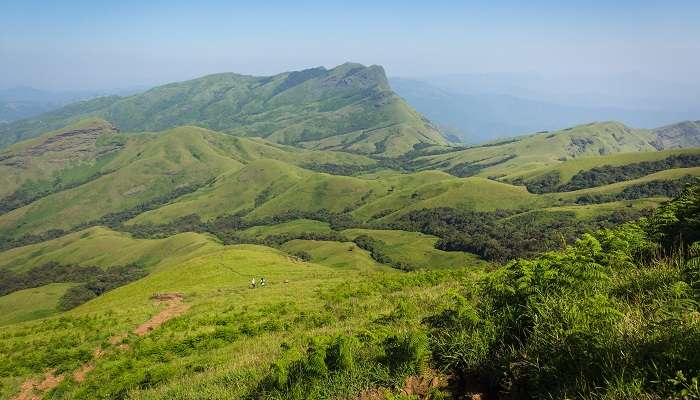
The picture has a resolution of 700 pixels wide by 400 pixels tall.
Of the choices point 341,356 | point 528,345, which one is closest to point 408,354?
point 341,356

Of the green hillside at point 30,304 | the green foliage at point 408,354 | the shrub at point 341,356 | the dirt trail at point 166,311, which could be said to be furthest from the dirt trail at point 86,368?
the green hillside at point 30,304

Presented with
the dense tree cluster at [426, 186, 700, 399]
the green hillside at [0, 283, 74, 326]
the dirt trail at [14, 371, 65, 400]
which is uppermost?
the dense tree cluster at [426, 186, 700, 399]

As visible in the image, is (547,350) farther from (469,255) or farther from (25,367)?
(469,255)

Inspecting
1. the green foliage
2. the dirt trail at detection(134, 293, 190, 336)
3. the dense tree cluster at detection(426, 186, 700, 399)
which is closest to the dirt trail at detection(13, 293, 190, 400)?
the dirt trail at detection(134, 293, 190, 336)

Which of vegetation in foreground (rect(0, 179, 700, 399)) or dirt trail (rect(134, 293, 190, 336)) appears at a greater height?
vegetation in foreground (rect(0, 179, 700, 399))

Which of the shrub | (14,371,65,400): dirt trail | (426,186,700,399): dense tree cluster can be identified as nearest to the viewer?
(426,186,700,399): dense tree cluster

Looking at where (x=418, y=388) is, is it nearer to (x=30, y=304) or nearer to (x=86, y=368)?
(x=86, y=368)

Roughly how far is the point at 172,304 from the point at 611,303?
3655 centimetres

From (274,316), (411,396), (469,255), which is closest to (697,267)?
(411,396)

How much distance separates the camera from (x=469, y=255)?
19962 cm

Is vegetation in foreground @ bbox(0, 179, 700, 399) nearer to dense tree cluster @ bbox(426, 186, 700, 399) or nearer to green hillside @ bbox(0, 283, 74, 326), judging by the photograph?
dense tree cluster @ bbox(426, 186, 700, 399)

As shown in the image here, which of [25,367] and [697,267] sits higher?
[697,267]

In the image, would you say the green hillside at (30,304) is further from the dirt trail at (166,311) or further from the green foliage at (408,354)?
the green foliage at (408,354)

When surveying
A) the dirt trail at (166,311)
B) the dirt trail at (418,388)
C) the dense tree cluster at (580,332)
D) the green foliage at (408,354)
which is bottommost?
the dirt trail at (166,311)
